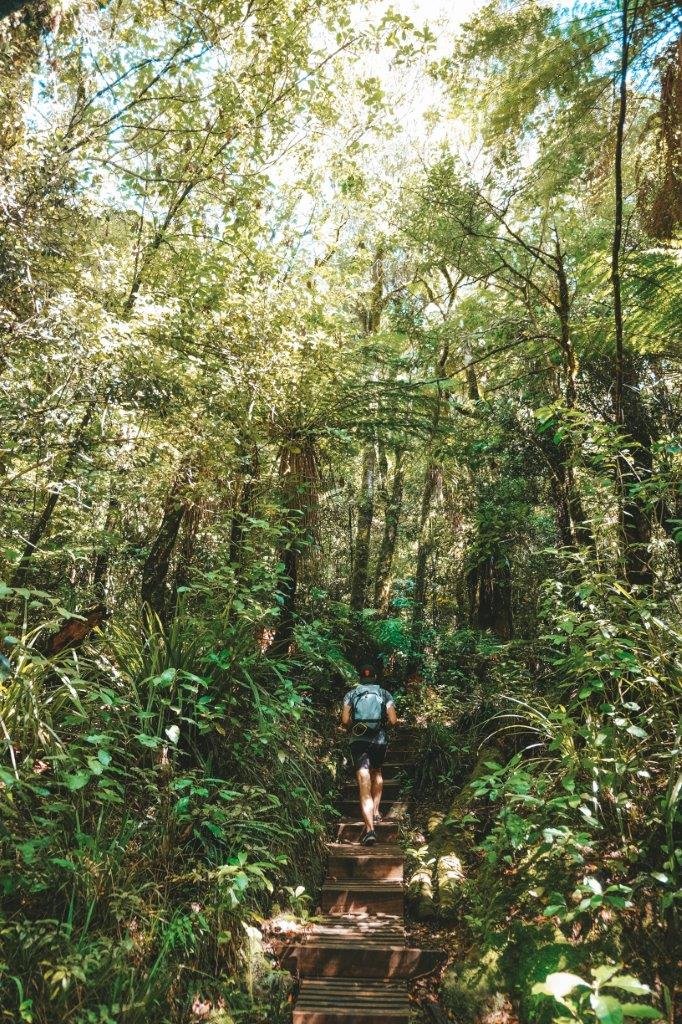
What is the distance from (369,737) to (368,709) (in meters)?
0.27

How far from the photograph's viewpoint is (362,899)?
4.78m

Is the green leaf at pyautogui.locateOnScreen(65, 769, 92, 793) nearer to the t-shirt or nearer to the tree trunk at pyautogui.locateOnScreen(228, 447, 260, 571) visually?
the tree trunk at pyautogui.locateOnScreen(228, 447, 260, 571)

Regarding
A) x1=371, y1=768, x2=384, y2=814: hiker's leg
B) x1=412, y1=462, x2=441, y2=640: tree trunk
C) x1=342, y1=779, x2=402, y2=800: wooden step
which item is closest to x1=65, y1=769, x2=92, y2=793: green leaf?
x1=371, y1=768, x2=384, y2=814: hiker's leg

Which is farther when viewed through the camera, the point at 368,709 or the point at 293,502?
the point at 293,502

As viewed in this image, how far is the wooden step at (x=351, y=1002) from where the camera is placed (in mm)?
3412

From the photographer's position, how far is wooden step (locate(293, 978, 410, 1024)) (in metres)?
3.41

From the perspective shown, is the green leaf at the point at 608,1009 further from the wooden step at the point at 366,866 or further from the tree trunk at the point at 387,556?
the tree trunk at the point at 387,556

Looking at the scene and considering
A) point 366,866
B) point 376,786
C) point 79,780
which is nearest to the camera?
point 79,780

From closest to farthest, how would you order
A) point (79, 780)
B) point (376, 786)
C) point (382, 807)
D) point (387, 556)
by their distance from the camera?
point (79, 780) < point (376, 786) < point (382, 807) < point (387, 556)

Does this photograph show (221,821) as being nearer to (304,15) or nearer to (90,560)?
(90,560)

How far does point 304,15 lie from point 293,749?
24.6 ft

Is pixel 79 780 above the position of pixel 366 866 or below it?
above

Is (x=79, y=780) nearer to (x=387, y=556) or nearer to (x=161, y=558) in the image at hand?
(x=161, y=558)

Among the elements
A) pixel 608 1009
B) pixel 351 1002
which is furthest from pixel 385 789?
pixel 608 1009
